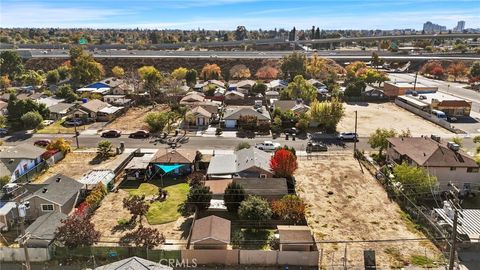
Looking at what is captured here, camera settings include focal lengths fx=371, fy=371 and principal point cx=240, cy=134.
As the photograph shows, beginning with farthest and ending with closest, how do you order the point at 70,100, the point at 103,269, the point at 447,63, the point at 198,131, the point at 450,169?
the point at 447,63, the point at 70,100, the point at 198,131, the point at 450,169, the point at 103,269

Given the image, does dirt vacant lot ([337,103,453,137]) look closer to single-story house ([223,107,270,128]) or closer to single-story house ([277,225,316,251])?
single-story house ([223,107,270,128])

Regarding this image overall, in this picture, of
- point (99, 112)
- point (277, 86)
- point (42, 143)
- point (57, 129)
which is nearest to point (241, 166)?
point (42, 143)

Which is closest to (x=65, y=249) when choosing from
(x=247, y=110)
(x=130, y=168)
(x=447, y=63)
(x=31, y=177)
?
(x=130, y=168)

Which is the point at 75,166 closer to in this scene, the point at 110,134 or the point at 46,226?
the point at 110,134

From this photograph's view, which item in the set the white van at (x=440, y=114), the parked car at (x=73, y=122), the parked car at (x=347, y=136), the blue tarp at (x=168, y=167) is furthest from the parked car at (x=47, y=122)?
the white van at (x=440, y=114)

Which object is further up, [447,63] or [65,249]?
[447,63]

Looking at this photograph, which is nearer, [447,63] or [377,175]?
[377,175]

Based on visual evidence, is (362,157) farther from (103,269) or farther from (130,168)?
(103,269)

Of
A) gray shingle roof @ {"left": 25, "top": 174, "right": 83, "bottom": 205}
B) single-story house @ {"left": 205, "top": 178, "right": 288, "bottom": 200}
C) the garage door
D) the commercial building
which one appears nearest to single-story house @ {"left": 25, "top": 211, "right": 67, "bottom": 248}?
gray shingle roof @ {"left": 25, "top": 174, "right": 83, "bottom": 205}
